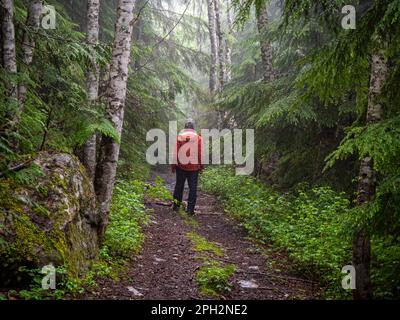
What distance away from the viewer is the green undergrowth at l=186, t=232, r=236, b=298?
233 inches

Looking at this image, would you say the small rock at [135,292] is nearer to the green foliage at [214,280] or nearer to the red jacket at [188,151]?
the green foliage at [214,280]

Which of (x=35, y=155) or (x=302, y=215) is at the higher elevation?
(x=35, y=155)

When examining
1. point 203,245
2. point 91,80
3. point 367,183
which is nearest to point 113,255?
point 203,245

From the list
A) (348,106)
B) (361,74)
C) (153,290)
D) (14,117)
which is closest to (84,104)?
(14,117)

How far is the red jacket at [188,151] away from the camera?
11.0 m

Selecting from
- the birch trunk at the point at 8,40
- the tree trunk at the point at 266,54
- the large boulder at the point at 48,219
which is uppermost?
the tree trunk at the point at 266,54

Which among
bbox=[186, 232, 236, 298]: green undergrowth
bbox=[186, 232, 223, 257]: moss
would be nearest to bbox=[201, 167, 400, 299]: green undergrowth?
bbox=[186, 232, 223, 257]: moss

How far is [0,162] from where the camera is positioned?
3.91m

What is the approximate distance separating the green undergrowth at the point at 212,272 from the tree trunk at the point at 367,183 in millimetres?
1986

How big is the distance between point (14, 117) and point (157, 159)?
1607 centimetres

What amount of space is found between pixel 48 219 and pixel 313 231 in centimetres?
580

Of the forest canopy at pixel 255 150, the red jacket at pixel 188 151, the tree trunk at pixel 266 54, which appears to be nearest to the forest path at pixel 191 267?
the forest canopy at pixel 255 150

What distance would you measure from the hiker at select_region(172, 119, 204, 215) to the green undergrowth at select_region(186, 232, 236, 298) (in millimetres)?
2805
